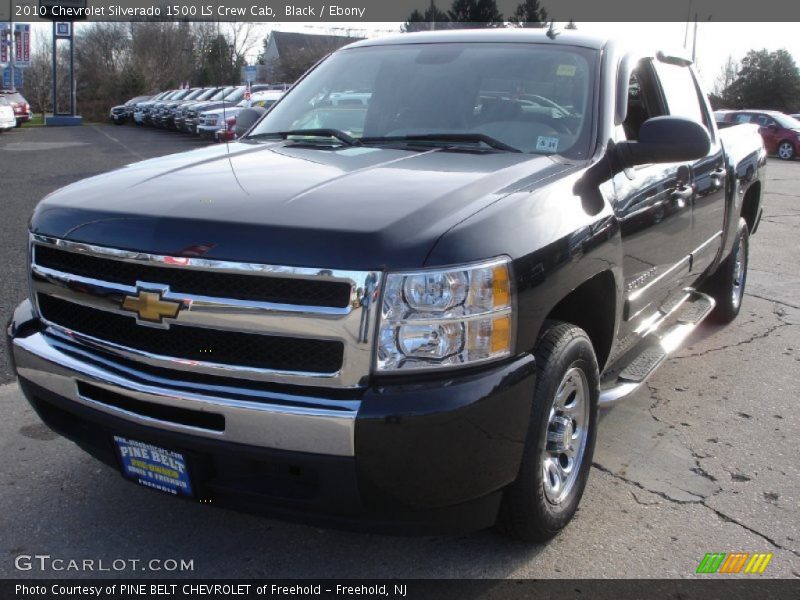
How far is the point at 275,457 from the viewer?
7.64 ft

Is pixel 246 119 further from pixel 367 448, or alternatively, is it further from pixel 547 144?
pixel 367 448

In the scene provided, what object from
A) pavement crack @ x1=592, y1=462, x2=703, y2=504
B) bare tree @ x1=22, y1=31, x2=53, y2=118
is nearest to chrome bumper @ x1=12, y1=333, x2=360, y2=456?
pavement crack @ x1=592, y1=462, x2=703, y2=504

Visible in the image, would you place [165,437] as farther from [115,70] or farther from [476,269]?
[115,70]

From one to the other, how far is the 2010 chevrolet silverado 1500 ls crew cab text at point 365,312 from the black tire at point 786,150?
2404cm

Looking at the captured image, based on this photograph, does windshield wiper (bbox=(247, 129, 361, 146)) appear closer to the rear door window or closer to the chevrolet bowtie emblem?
the chevrolet bowtie emblem

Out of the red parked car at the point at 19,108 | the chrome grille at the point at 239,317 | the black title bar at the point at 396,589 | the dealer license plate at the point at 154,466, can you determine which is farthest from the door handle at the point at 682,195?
the red parked car at the point at 19,108

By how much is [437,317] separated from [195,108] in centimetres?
2637

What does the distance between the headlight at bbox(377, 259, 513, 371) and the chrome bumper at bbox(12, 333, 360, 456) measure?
8.5 inches

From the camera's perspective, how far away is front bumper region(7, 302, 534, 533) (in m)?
2.25

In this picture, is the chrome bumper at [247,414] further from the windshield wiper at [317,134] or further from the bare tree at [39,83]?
the bare tree at [39,83]

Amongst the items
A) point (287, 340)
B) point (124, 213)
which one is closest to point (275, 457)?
point (287, 340)

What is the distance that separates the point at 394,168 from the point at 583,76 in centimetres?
116

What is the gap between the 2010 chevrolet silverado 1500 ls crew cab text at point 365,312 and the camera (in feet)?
7.50

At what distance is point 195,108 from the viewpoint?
26906mm
